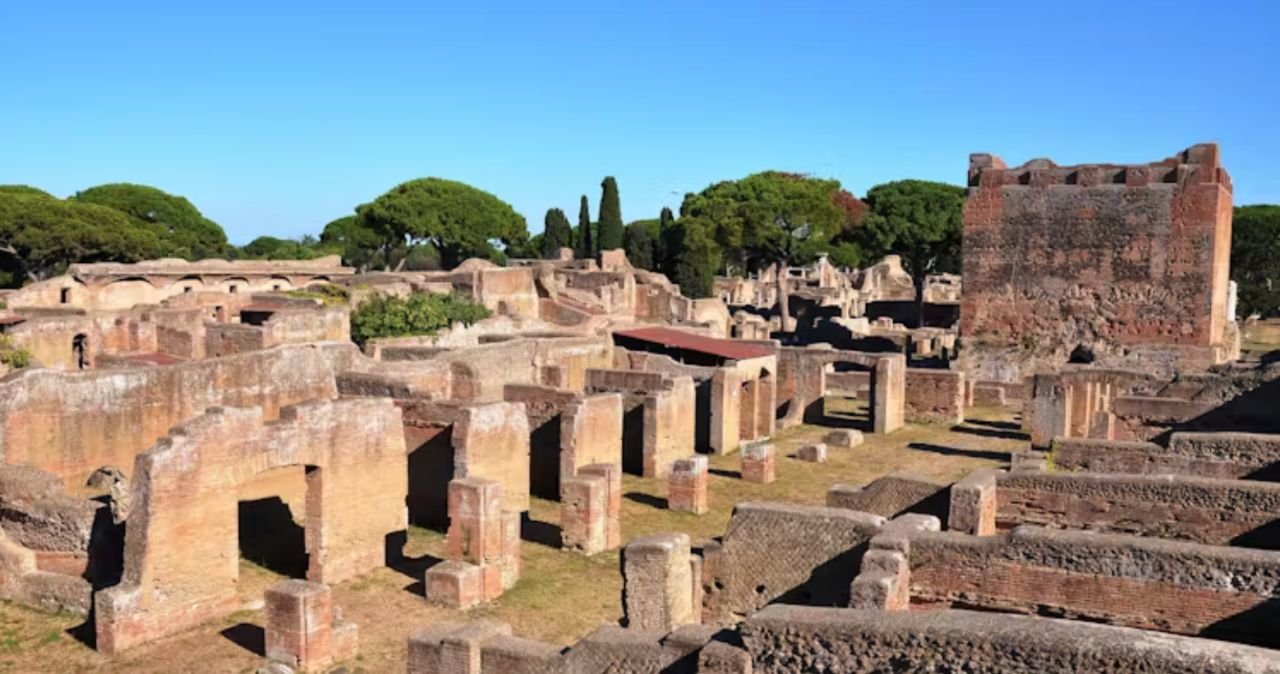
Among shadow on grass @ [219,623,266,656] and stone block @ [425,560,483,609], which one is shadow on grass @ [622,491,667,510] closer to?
stone block @ [425,560,483,609]

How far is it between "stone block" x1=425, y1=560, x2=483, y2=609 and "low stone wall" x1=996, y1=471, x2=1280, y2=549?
19.5ft

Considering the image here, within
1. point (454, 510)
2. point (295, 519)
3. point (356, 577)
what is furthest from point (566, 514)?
point (295, 519)

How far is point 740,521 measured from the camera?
1012 cm

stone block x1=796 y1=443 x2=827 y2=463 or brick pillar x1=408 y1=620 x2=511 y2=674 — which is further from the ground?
brick pillar x1=408 y1=620 x2=511 y2=674

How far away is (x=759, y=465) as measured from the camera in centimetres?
2042

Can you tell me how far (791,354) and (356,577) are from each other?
1601 cm

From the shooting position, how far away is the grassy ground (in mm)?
11188

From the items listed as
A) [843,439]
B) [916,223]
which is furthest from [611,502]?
[916,223]

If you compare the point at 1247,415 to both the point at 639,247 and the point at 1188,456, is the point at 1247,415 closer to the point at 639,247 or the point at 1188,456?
the point at 1188,456

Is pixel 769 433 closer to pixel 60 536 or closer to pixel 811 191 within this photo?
pixel 60 536

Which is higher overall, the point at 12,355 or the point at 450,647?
the point at 12,355

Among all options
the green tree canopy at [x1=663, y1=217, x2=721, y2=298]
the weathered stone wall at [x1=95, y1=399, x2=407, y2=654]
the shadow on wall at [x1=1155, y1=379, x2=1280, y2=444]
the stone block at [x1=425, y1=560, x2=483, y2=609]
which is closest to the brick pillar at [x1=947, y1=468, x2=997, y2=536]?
the stone block at [x1=425, y1=560, x2=483, y2=609]

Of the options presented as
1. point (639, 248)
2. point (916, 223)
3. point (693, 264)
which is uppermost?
point (916, 223)

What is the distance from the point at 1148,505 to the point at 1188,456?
287cm
